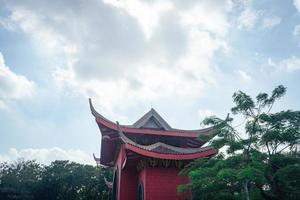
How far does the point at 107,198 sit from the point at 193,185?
2844 centimetres

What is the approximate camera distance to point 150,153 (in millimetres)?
9922

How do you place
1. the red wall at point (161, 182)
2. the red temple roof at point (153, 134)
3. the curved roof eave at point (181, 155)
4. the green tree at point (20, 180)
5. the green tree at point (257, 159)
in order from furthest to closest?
the green tree at point (20, 180) < the red temple roof at point (153, 134) < the red wall at point (161, 182) < the curved roof eave at point (181, 155) < the green tree at point (257, 159)

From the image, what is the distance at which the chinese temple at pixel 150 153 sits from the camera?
32.7 ft

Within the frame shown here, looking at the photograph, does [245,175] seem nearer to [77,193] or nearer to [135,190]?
[135,190]

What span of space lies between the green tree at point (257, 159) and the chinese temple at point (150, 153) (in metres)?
1.08

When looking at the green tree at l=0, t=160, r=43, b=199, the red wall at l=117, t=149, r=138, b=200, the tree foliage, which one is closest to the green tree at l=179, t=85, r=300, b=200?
the red wall at l=117, t=149, r=138, b=200

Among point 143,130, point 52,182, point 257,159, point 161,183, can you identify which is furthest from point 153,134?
point 52,182

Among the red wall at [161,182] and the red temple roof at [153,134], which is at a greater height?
the red temple roof at [153,134]

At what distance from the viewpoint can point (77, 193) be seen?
3447 cm

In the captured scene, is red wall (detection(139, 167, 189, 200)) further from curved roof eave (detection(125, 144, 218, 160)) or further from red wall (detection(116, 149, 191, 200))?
curved roof eave (detection(125, 144, 218, 160))

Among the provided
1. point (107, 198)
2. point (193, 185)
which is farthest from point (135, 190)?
point (107, 198)

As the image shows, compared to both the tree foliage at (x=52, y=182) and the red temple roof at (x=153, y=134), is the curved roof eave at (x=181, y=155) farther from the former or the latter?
the tree foliage at (x=52, y=182)

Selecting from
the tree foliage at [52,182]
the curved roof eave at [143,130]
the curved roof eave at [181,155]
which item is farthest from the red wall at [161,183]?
the tree foliage at [52,182]

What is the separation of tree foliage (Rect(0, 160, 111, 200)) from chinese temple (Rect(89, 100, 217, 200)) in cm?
2095
